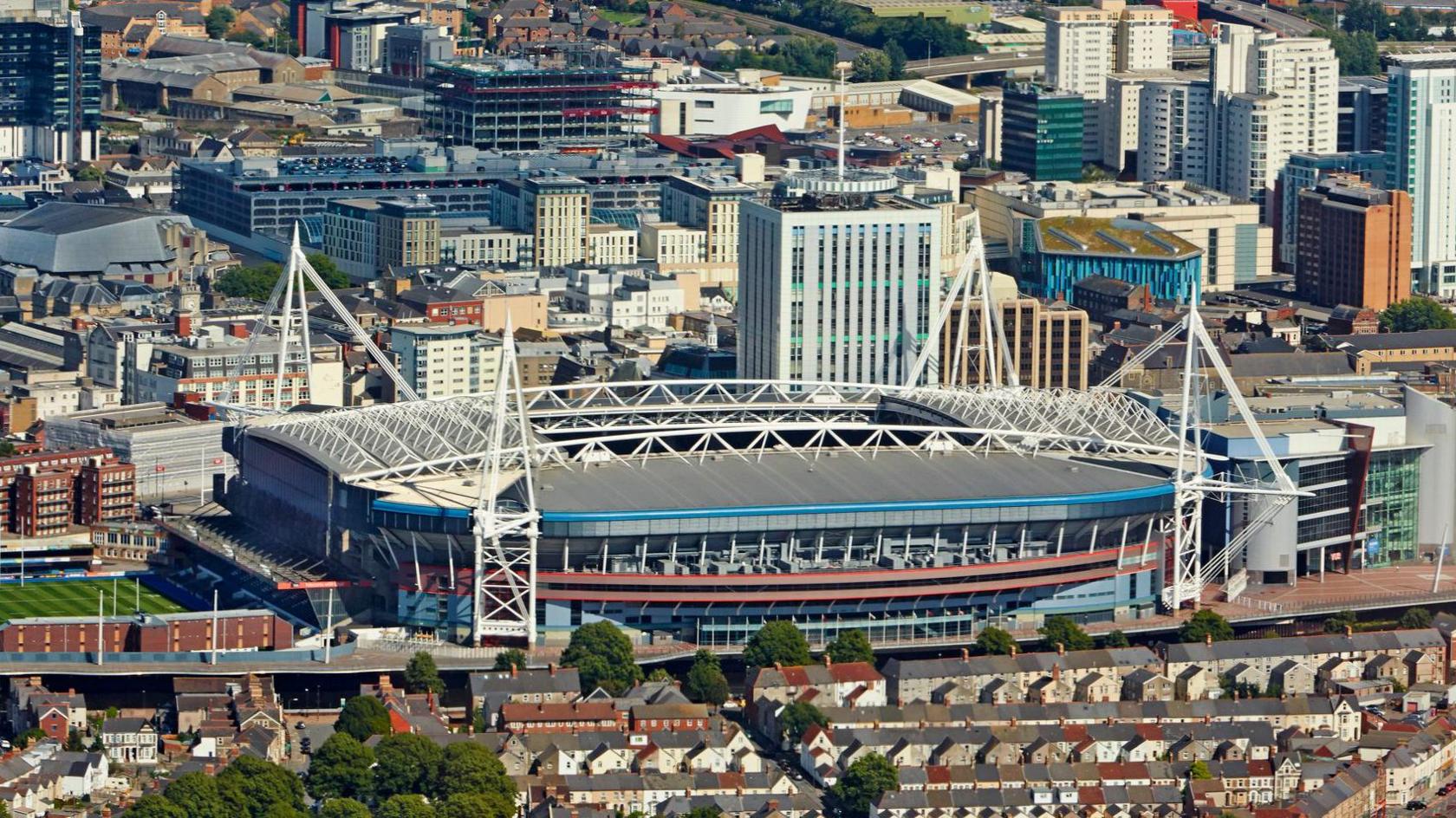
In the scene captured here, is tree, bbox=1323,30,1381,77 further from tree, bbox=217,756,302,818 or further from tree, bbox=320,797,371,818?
tree, bbox=320,797,371,818

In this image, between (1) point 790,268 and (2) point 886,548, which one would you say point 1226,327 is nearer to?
(1) point 790,268

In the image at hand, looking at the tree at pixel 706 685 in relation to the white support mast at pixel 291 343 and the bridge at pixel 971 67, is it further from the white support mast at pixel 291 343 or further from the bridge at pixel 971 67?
the bridge at pixel 971 67

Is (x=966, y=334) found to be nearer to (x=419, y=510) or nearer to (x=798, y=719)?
(x=419, y=510)

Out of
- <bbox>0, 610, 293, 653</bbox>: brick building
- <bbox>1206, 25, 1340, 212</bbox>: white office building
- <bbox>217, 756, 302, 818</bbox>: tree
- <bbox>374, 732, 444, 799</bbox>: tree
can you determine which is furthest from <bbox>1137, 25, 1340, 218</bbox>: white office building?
<bbox>217, 756, 302, 818</bbox>: tree

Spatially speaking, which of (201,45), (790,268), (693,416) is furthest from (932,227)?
(201,45)

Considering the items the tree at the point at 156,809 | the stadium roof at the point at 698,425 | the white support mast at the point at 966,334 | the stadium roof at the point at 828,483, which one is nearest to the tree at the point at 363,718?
the tree at the point at 156,809

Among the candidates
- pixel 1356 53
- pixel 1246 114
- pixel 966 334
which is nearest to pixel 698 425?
pixel 966 334
